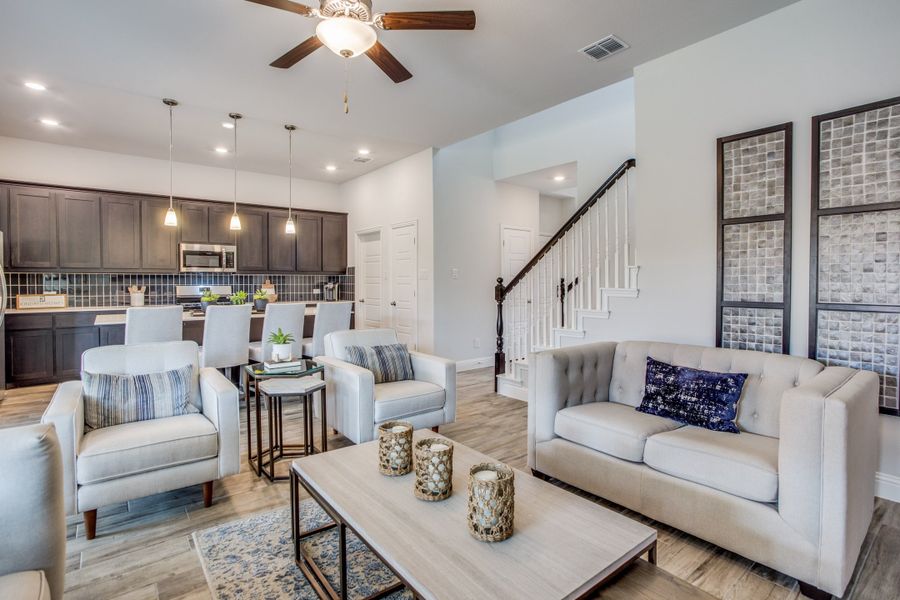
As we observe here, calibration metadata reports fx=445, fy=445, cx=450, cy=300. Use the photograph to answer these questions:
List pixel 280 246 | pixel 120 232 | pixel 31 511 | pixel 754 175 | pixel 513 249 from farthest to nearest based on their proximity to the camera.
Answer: pixel 280 246, pixel 513 249, pixel 120 232, pixel 754 175, pixel 31 511

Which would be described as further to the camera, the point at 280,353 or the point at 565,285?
the point at 565,285

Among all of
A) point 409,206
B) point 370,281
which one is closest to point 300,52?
point 409,206

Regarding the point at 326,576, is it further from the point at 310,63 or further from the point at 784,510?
the point at 310,63

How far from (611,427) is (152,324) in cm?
410

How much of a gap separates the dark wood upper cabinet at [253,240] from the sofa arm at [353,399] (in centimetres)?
428

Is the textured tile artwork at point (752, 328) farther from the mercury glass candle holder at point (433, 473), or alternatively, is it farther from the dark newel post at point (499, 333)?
the mercury glass candle holder at point (433, 473)

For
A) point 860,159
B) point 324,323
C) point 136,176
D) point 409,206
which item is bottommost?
point 324,323

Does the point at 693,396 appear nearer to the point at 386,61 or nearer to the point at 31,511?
the point at 386,61

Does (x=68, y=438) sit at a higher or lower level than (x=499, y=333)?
lower

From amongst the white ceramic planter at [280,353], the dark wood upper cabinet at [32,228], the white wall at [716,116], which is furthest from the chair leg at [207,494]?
the dark wood upper cabinet at [32,228]

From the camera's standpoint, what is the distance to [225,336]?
4.40 metres

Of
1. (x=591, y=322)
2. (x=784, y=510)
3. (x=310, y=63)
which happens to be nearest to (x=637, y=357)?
(x=591, y=322)

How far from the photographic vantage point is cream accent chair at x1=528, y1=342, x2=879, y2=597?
176 cm

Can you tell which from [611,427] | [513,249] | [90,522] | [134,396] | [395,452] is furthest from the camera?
[513,249]
